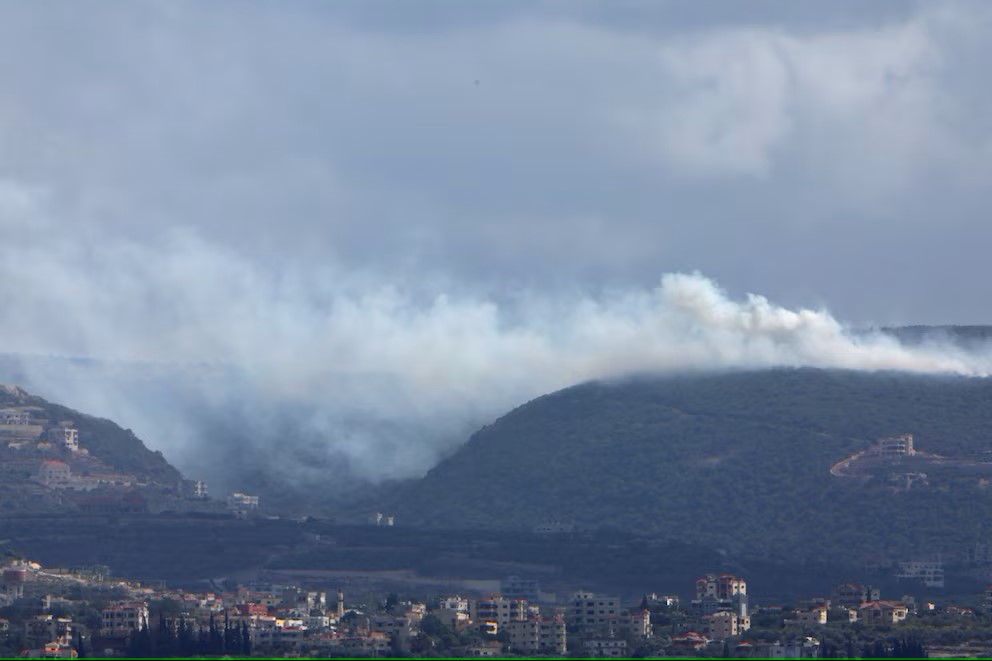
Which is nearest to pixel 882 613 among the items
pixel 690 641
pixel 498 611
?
pixel 690 641

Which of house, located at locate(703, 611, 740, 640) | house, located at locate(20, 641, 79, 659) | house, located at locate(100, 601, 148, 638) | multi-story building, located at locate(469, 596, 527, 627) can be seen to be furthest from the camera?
multi-story building, located at locate(469, 596, 527, 627)

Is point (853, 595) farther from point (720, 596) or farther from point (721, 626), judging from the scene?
→ point (721, 626)

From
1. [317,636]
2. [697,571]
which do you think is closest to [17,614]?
[317,636]

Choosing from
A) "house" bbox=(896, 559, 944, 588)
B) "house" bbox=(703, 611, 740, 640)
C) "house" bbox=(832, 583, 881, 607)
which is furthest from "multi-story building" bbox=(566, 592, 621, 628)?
"house" bbox=(896, 559, 944, 588)

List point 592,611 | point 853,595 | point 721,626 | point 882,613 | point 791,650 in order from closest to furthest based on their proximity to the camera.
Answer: point 791,650 → point 721,626 → point 882,613 → point 592,611 → point 853,595

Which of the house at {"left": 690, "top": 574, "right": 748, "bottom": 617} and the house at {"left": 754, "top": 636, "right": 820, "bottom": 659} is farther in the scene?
the house at {"left": 690, "top": 574, "right": 748, "bottom": 617}

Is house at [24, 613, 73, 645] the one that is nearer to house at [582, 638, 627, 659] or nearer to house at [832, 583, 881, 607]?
house at [582, 638, 627, 659]

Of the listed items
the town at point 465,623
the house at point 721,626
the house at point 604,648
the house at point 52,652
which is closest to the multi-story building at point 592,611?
the town at point 465,623

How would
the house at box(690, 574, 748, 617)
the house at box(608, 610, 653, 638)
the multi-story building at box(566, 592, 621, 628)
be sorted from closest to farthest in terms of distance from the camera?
1. the house at box(608, 610, 653, 638)
2. the multi-story building at box(566, 592, 621, 628)
3. the house at box(690, 574, 748, 617)
